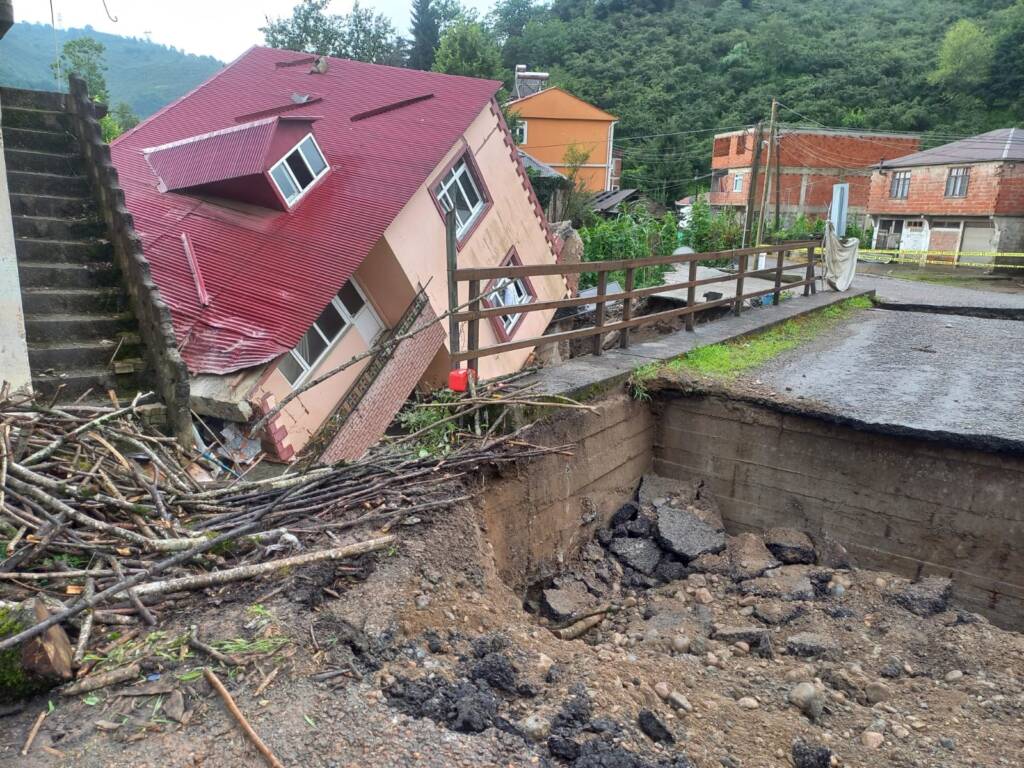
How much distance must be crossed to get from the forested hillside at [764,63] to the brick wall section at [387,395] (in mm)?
44433

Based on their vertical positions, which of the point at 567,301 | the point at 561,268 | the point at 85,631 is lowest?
the point at 85,631

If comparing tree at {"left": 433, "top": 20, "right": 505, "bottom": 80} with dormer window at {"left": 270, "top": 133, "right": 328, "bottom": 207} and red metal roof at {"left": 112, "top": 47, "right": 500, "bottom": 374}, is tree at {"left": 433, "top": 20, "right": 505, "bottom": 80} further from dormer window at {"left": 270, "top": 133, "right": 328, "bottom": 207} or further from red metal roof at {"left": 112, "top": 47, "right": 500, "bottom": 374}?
dormer window at {"left": 270, "top": 133, "right": 328, "bottom": 207}

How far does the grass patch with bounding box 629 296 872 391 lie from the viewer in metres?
6.32

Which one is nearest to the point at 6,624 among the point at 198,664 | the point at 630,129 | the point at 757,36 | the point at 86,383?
the point at 198,664

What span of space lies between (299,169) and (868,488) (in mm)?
11748

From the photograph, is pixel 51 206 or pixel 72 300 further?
pixel 51 206

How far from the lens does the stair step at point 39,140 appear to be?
648 cm

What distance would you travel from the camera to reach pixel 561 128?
41.7 meters

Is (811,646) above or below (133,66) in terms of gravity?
below

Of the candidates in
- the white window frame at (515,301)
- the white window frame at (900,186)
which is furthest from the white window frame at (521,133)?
the white window frame at (515,301)

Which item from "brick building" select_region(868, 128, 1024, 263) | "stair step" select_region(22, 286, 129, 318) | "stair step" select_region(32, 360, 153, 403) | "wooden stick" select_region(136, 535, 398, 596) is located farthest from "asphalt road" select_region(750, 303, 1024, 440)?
"brick building" select_region(868, 128, 1024, 263)

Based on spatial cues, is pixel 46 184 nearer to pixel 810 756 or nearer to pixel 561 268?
pixel 561 268

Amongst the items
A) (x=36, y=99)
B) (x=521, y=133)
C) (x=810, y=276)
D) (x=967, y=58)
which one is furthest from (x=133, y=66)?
(x=810, y=276)

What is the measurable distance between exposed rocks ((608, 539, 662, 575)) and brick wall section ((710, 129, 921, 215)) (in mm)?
42066
